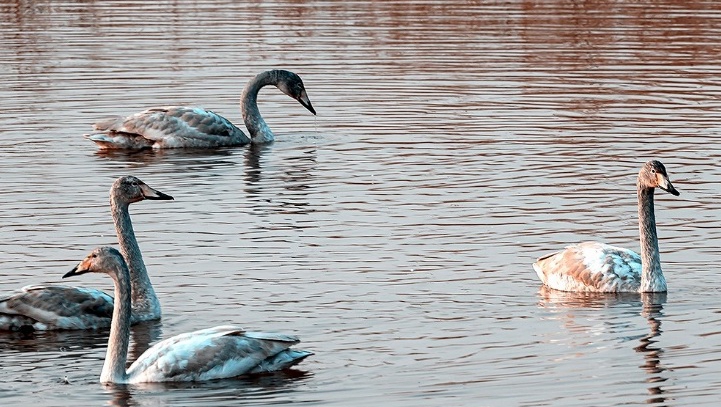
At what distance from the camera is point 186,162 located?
21.3m

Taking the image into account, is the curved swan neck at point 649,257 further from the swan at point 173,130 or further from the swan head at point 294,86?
the swan head at point 294,86

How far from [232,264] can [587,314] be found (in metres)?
3.08

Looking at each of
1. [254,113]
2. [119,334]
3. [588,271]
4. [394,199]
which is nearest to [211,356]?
[119,334]

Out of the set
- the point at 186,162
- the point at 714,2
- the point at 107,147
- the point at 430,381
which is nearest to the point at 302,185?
the point at 186,162

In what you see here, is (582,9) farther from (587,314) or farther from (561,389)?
(561,389)

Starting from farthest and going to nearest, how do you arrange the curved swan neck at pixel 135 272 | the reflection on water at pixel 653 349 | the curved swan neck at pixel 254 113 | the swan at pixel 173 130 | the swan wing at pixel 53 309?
the curved swan neck at pixel 254 113, the swan at pixel 173 130, the curved swan neck at pixel 135 272, the swan wing at pixel 53 309, the reflection on water at pixel 653 349

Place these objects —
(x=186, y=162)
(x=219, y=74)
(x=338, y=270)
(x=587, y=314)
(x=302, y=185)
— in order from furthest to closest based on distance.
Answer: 1. (x=219, y=74)
2. (x=186, y=162)
3. (x=302, y=185)
4. (x=338, y=270)
5. (x=587, y=314)

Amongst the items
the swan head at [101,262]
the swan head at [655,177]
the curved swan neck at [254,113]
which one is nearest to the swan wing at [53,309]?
the swan head at [101,262]

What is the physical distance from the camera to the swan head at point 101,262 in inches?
487

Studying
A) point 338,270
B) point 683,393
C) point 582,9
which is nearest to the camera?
point 683,393

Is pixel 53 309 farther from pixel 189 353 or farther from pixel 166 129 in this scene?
pixel 166 129

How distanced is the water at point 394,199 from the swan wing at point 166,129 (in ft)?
1.12

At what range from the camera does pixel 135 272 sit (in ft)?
45.5

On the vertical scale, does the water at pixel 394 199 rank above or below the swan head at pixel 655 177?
below
